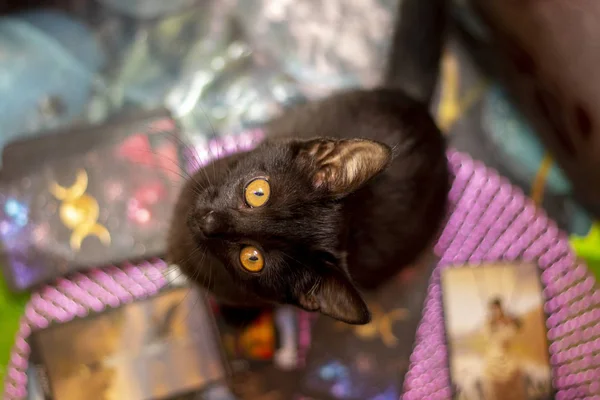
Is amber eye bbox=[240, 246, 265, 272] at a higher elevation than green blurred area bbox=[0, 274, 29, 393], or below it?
below

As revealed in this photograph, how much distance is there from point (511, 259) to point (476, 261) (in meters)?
0.11

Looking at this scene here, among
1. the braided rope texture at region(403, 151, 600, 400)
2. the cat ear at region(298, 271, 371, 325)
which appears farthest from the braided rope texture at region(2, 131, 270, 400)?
the cat ear at region(298, 271, 371, 325)

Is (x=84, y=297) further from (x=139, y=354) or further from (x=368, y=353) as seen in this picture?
(x=368, y=353)

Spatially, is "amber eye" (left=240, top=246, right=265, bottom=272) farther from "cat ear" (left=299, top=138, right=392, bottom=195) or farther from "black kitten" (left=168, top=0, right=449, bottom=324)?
"cat ear" (left=299, top=138, right=392, bottom=195)

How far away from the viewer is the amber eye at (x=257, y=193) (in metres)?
0.94

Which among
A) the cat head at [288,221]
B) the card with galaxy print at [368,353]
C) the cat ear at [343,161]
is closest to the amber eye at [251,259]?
the cat head at [288,221]

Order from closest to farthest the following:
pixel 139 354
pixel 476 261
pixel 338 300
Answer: pixel 338 300, pixel 139 354, pixel 476 261

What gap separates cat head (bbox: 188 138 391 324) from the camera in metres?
0.93

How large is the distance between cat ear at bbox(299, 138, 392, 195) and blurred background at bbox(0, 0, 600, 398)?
24.9 inches

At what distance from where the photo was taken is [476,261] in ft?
5.07

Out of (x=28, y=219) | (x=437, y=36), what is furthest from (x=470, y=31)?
(x=28, y=219)

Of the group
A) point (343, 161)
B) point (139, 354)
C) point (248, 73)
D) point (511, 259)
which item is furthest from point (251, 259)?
point (511, 259)

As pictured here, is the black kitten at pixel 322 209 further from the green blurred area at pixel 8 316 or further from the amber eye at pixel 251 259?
the green blurred area at pixel 8 316

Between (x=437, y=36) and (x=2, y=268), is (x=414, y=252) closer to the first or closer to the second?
(x=437, y=36)
